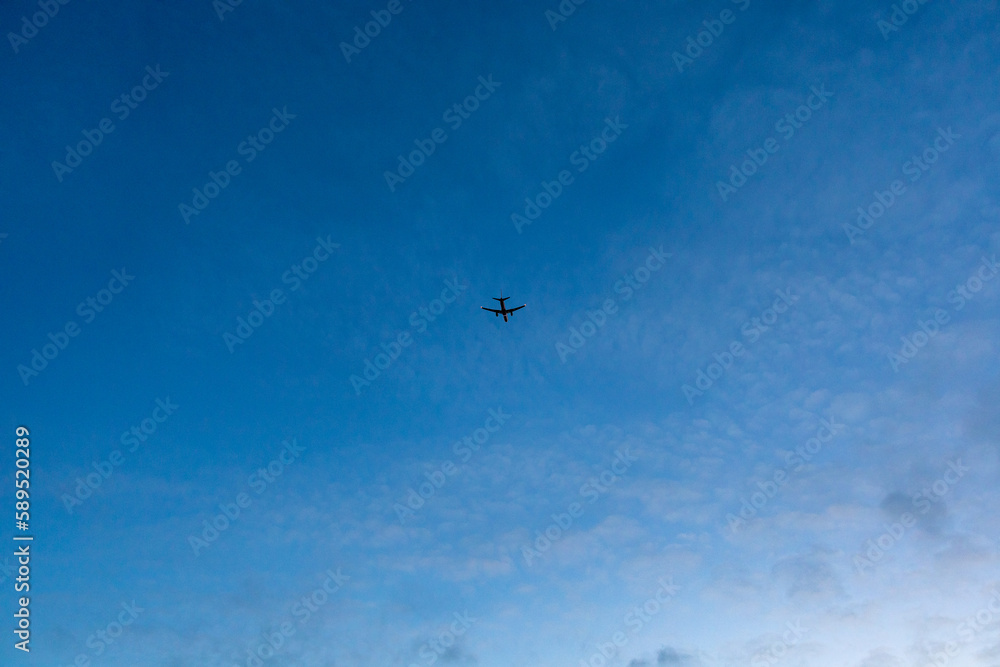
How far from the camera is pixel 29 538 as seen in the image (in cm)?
3981

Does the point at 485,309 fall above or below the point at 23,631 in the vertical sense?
above

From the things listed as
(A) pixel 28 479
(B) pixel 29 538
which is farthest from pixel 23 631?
(A) pixel 28 479

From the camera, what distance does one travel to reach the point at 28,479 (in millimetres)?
40750

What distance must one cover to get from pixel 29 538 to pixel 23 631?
9617mm

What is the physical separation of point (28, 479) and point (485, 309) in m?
71.2

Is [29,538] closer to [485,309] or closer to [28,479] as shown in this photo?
[28,479]

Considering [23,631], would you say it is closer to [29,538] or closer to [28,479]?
[29,538]

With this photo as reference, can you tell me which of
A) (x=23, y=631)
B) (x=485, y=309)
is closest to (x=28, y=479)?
(x=23, y=631)

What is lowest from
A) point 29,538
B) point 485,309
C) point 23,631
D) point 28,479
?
point 23,631

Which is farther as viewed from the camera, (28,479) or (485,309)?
(485,309)

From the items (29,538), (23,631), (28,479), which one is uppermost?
(28,479)

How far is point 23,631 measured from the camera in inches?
1623

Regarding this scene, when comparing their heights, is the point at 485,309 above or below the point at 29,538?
above

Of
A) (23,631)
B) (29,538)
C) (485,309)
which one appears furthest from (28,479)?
(485,309)
